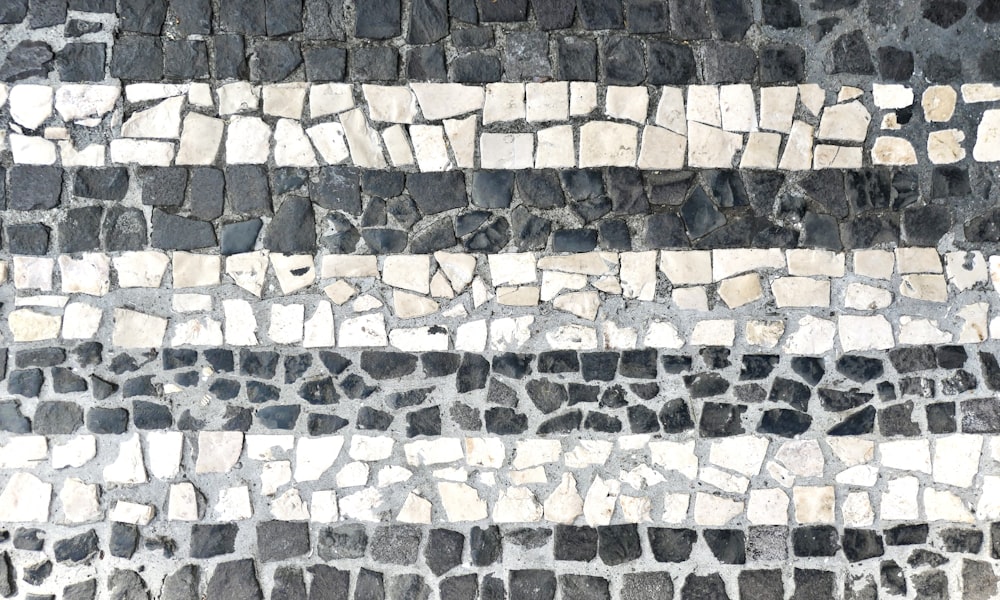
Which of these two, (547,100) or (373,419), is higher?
(547,100)

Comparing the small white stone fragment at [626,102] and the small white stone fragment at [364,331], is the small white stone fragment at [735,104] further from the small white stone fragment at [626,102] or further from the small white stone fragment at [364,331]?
the small white stone fragment at [364,331]

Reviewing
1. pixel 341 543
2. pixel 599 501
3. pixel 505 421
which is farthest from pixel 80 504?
pixel 599 501

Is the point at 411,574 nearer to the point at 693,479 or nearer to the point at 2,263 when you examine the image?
the point at 693,479

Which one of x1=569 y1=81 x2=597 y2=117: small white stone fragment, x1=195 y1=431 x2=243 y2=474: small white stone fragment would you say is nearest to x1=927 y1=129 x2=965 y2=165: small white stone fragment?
x1=569 y1=81 x2=597 y2=117: small white stone fragment

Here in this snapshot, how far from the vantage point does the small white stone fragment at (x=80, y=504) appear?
292cm

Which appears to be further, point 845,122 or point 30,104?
point 845,122

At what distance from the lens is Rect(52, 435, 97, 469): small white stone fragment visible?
9.61ft

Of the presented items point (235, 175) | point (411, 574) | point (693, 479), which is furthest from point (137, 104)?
point (693, 479)

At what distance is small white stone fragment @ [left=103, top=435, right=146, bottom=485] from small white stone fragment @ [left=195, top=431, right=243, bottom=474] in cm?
21

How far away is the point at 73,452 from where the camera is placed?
9.61ft

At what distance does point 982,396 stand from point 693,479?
3.84ft

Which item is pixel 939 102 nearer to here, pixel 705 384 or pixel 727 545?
pixel 705 384

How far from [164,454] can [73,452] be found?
1.12 ft

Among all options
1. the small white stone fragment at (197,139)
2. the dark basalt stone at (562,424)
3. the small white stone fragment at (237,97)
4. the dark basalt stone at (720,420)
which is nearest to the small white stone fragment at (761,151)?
the dark basalt stone at (720,420)
